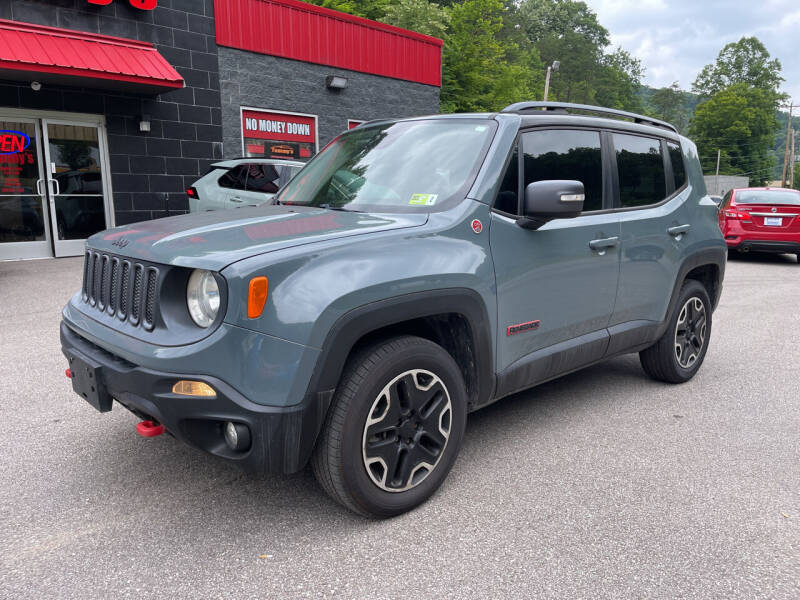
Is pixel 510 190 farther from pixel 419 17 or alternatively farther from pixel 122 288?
pixel 419 17

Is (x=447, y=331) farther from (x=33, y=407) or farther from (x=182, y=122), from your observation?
(x=182, y=122)

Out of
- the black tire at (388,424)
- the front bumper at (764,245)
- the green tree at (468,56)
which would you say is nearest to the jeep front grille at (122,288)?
the black tire at (388,424)

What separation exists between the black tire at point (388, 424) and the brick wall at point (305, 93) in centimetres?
1149

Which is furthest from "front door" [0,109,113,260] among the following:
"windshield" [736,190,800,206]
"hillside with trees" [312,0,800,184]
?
"hillside with trees" [312,0,800,184]

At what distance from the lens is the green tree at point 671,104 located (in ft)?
300

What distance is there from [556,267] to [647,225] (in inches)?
41.8

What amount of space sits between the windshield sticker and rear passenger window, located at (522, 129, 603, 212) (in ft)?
1.81

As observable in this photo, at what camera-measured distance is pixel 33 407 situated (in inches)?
157

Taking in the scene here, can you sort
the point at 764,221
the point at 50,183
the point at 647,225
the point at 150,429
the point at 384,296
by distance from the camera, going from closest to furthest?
the point at 384,296 < the point at 150,429 < the point at 647,225 < the point at 50,183 < the point at 764,221

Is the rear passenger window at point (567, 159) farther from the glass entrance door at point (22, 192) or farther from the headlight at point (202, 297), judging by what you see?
the glass entrance door at point (22, 192)

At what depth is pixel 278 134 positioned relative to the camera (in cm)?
1399

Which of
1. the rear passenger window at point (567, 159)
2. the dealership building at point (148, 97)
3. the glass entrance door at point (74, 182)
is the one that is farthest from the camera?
the glass entrance door at point (74, 182)

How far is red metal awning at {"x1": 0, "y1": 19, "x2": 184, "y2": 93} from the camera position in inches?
361

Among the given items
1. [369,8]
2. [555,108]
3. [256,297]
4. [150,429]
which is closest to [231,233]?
[256,297]
